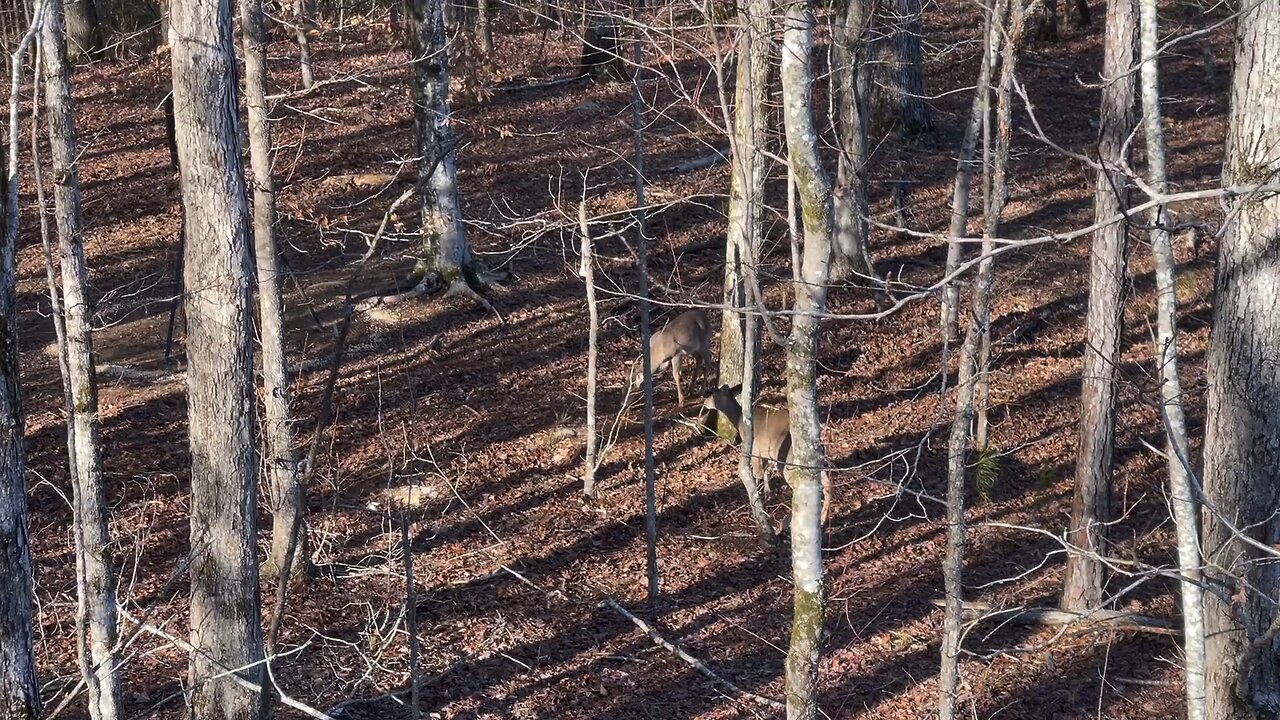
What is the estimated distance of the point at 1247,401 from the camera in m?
7.59

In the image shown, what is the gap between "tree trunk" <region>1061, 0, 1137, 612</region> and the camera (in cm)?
1069

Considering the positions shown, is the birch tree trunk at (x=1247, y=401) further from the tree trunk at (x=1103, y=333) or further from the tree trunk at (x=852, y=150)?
the tree trunk at (x=852, y=150)

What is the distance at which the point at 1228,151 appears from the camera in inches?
296

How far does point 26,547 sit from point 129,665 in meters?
4.31

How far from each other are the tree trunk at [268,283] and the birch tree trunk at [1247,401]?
7.47m

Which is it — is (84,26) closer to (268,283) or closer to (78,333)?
(268,283)

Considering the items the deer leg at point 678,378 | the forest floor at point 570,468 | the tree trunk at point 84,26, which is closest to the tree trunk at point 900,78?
the forest floor at point 570,468

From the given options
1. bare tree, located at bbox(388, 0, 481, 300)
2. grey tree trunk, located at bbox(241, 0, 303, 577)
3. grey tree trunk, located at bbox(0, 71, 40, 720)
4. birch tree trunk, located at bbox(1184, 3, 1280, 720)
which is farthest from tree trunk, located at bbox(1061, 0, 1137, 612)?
grey tree trunk, located at bbox(0, 71, 40, 720)

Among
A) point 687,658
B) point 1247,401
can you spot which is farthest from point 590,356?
point 1247,401

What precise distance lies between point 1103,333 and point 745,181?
3808mm

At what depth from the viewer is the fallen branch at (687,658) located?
11.0 m

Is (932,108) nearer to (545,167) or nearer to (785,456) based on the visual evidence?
(545,167)

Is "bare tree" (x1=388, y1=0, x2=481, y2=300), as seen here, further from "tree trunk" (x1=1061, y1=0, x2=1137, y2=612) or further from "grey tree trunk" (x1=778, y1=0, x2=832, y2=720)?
"grey tree trunk" (x1=778, y1=0, x2=832, y2=720)

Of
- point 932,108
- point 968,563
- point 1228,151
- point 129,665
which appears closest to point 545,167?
point 932,108
